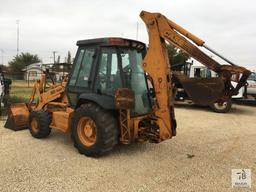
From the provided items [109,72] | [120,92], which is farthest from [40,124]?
[120,92]

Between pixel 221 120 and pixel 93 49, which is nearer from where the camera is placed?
pixel 93 49

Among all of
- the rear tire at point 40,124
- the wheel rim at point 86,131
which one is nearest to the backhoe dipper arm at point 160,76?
the wheel rim at point 86,131

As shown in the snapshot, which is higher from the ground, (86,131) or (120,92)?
(120,92)

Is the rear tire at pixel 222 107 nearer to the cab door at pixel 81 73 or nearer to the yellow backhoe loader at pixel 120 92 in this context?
the yellow backhoe loader at pixel 120 92

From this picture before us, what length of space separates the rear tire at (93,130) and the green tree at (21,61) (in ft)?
179

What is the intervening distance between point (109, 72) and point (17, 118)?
3393mm

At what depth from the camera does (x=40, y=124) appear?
21.2 ft

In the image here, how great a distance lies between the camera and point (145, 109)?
580 cm

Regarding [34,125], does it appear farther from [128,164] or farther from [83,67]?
[128,164]

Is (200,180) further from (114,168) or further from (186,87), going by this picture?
(186,87)

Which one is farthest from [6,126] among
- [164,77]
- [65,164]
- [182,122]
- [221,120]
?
[221,120]

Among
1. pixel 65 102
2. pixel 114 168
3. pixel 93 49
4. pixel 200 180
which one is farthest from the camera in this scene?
pixel 65 102

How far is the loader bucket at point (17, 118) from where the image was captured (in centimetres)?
743

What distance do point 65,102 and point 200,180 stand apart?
3496mm
